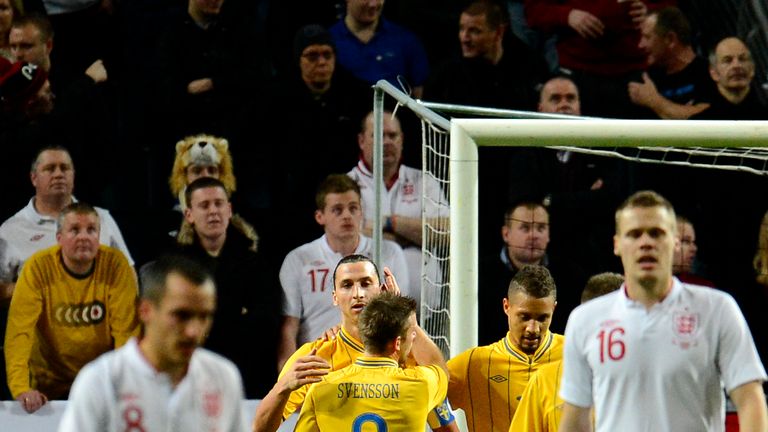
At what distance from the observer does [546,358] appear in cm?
571

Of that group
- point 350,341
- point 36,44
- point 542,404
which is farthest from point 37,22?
point 542,404

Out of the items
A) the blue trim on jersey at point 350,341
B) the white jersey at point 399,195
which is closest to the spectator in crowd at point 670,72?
the white jersey at point 399,195

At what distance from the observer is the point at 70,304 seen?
7473mm

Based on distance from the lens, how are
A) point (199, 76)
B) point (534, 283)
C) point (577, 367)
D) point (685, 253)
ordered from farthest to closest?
1. point (199, 76)
2. point (685, 253)
3. point (534, 283)
4. point (577, 367)

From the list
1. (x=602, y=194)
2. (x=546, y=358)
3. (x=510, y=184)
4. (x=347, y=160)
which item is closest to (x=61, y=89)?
(x=347, y=160)

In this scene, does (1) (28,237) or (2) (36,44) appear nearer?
(1) (28,237)

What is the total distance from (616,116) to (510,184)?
980 millimetres

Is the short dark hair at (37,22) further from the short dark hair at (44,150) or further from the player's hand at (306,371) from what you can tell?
the player's hand at (306,371)

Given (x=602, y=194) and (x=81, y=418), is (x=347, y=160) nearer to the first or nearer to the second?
(x=602, y=194)

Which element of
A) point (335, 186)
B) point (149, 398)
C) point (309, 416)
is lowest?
point (309, 416)

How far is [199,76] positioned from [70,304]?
197 centimetres

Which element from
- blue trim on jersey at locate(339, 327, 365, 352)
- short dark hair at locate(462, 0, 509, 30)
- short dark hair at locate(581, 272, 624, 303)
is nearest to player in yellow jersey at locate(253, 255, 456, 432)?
blue trim on jersey at locate(339, 327, 365, 352)

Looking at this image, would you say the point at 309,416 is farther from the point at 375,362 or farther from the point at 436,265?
the point at 436,265

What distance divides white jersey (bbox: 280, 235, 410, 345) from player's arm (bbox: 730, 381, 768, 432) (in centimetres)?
392
